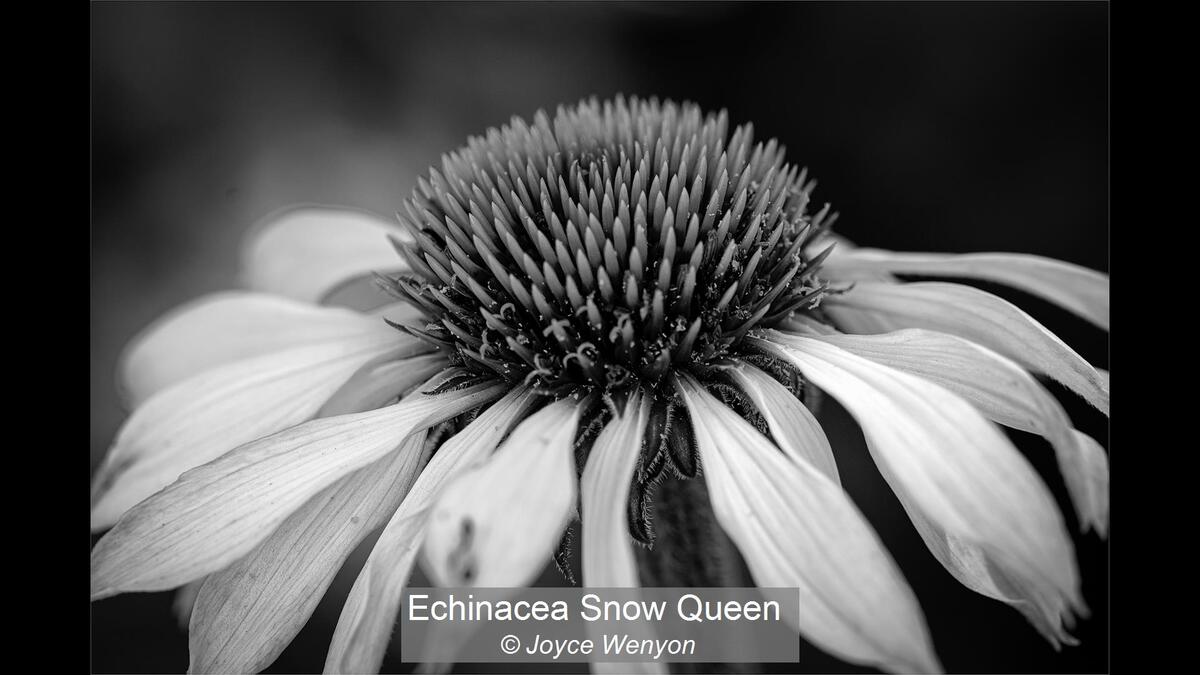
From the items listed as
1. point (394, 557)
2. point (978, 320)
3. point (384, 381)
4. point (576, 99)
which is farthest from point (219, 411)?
point (576, 99)

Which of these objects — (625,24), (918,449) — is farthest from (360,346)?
(625,24)

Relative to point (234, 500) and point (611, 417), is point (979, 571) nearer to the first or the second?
point (611, 417)

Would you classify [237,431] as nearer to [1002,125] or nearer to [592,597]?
[592,597]

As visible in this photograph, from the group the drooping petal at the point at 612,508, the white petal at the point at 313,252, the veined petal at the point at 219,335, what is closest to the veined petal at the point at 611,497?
the drooping petal at the point at 612,508

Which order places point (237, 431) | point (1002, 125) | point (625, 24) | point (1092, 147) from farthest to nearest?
point (625, 24) < point (1002, 125) < point (1092, 147) < point (237, 431)

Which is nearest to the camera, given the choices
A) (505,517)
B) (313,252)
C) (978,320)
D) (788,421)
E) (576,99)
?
(505,517)

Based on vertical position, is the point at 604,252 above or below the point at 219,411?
above

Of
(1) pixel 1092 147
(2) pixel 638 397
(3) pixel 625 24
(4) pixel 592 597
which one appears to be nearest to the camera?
(4) pixel 592 597
